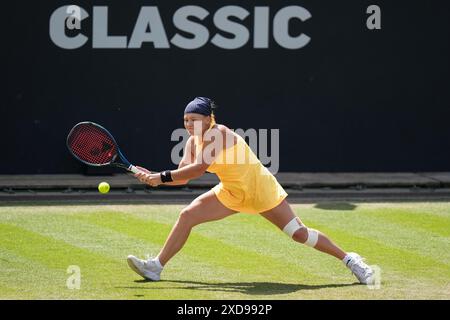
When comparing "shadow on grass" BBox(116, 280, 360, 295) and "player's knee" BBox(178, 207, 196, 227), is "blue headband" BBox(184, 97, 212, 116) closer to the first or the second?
"player's knee" BBox(178, 207, 196, 227)

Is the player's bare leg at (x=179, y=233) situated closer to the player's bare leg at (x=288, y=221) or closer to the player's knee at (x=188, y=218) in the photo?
the player's knee at (x=188, y=218)

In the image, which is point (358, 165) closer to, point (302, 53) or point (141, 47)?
point (302, 53)

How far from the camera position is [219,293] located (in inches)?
367

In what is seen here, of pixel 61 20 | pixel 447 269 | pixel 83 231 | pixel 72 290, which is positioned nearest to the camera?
pixel 72 290

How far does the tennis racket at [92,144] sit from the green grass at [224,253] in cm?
96

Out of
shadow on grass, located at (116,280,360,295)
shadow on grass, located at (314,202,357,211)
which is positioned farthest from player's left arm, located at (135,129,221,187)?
shadow on grass, located at (314,202,357,211)

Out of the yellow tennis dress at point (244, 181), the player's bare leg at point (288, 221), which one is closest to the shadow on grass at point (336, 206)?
the player's bare leg at point (288, 221)

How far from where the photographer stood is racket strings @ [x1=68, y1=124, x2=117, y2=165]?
32.9 feet

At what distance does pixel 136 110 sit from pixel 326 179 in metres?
2.63

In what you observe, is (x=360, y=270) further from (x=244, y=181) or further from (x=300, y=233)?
(x=244, y=181)

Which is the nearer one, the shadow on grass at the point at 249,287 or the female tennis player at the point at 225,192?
the shadow on grass at the point at 249,287

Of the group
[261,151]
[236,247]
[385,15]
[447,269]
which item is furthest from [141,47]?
[447,269]

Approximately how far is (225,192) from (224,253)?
1.36m

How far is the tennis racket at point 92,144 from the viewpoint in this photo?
32.8ft
